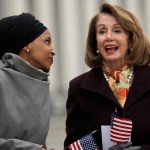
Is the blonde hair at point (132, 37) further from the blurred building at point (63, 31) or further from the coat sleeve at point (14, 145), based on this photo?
the blurred building at point (63, 31)

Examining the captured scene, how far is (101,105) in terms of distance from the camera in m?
3.29

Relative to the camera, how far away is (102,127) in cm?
319

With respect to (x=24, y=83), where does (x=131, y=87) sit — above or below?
below

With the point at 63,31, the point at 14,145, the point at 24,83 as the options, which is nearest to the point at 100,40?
the point at 24,83

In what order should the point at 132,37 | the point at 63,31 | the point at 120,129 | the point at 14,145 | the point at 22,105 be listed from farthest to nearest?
the point at 63,31 < the point at 132,37 < the point at 120,129 < the point at 22,105 < the point at 14,145

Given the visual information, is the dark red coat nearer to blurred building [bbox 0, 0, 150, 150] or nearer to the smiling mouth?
the smiling mouth

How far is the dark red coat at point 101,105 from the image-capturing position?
10.5ft

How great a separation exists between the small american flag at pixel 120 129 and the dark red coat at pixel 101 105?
97 millimetres

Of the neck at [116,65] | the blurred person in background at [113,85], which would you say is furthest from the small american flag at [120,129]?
the neck at [116,65]

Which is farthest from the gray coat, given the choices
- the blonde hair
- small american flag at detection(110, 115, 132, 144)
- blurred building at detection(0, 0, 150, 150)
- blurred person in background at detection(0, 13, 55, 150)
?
blurred building at detection(0, 0, 150, 150)

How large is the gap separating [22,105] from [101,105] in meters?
0.68

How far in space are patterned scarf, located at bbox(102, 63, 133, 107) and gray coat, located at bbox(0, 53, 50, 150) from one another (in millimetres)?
542

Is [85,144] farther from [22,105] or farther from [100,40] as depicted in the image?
[100,40]

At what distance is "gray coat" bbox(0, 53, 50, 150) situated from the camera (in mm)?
2682
